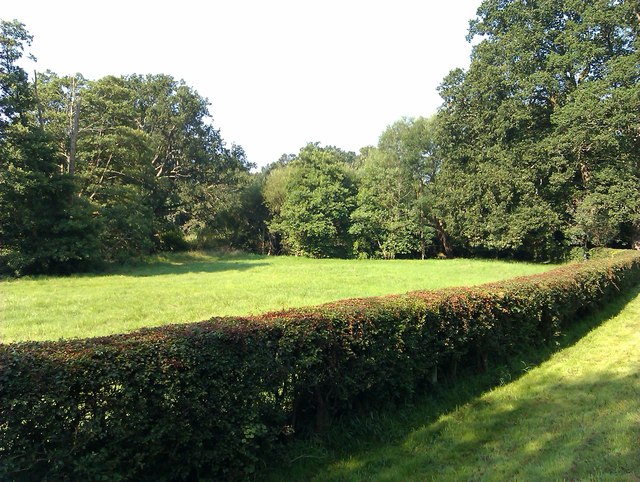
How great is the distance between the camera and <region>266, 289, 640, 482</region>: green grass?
367 cm

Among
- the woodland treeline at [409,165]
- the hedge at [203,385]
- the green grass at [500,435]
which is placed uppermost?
the woodland treeline at [409,165]

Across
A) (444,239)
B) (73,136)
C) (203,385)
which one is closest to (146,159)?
(73,136)

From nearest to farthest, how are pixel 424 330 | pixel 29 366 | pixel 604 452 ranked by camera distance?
pixel 29 366, pixel 604 452, pixel 424 330

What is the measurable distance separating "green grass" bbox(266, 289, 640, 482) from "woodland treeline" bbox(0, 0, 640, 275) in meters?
20.1

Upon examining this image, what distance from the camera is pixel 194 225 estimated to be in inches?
1529

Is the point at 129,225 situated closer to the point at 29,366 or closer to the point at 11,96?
the point at 11,96

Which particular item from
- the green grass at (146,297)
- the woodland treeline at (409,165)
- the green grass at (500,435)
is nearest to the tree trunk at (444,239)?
the woodland treeline at (409,165)

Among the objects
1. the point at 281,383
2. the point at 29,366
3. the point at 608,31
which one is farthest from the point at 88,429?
the point at 608,31

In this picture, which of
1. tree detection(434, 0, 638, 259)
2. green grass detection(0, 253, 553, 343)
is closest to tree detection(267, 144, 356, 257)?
tree detection(434, 0, 638, 259)

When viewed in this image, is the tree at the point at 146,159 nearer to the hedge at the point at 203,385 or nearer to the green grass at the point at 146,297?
the green grass at the point at 146,297

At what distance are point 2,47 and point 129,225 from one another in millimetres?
10727

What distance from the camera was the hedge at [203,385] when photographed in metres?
2.59

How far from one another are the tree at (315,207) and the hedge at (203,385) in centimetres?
3420

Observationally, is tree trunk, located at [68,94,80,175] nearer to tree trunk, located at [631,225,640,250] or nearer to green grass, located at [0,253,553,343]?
green grass, located at [0,253,553,343]
